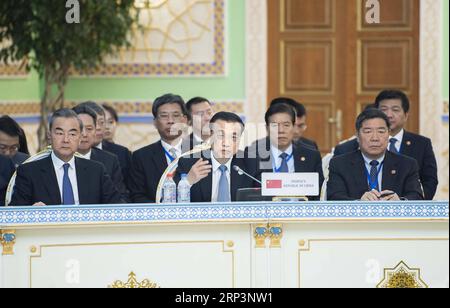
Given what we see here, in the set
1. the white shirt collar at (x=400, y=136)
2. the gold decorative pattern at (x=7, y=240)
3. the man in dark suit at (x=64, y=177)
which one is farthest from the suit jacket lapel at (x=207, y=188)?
the white shirt collar at (x=400, y=136)

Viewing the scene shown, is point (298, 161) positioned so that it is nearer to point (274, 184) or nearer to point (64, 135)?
point (274, 184)

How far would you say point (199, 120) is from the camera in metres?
6.65

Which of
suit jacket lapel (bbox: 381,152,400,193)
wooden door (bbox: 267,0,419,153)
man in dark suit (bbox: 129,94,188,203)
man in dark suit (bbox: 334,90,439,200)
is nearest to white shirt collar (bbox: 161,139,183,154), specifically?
man in dark suit (bbox: 129,94,188,203)

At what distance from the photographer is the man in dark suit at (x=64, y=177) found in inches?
200

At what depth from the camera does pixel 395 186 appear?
535 cm

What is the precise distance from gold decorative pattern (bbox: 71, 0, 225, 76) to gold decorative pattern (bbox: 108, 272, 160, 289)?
16.3 ft

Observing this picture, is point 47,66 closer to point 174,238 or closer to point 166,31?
point 166,31

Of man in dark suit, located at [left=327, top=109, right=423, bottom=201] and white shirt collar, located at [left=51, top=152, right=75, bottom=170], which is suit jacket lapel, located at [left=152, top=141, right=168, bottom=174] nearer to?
white shirt collar, located at [left=51, top=152, right=75, bottom=170]

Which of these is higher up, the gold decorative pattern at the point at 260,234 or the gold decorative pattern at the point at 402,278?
the gold decorative pattern at the point at 260,234

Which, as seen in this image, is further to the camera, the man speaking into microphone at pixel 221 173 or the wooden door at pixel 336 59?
the wooden door at pixel 336 59

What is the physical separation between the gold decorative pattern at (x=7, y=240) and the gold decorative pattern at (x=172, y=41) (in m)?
4.96

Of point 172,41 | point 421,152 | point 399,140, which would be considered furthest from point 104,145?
point 172,41

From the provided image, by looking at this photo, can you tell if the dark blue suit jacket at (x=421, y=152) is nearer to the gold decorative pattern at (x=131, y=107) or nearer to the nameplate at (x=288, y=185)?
the nameplate at (x=288, y=185)

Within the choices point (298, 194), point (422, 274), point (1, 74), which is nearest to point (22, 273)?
point (298, 194)
